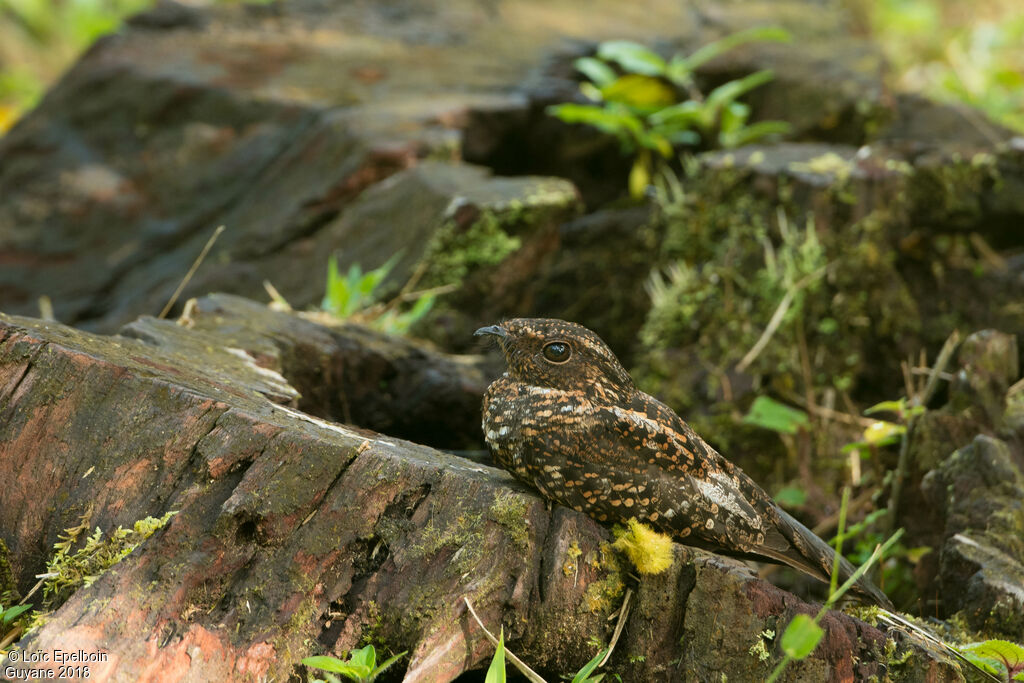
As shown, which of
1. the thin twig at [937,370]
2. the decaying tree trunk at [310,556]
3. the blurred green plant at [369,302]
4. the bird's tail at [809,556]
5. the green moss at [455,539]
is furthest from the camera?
the blurred green plant at [369,302]

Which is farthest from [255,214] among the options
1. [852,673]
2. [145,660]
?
[852,673]

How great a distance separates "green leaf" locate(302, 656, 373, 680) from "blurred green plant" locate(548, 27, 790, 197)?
4.10 meters

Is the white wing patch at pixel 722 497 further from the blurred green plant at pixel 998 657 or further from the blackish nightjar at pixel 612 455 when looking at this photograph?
the blurred green plant at pixel 998 657

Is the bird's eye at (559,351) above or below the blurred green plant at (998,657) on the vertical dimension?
above

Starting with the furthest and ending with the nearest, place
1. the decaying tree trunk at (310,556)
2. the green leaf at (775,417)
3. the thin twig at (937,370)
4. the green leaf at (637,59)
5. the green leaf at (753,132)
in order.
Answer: the green leaf at (637,59)
the green leaf at (753,132)
the green leaf at (775,417)
the thin twig at (937,370)
the decaying tree trunk at (310,556)

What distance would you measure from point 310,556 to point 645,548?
88 centimetres

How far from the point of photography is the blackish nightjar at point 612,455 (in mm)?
2543

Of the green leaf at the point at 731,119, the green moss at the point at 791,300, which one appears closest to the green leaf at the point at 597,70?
the green leaf at the point at 731,119

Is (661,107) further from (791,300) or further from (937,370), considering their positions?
(937,370)

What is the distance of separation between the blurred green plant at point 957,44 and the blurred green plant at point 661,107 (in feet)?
11.5

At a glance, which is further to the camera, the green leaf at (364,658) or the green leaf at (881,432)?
the green leaf at (881,432)

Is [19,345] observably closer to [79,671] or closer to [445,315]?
[79,671]

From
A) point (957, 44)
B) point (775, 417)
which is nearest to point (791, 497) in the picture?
point (775, 417)

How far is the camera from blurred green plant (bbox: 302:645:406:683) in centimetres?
205
